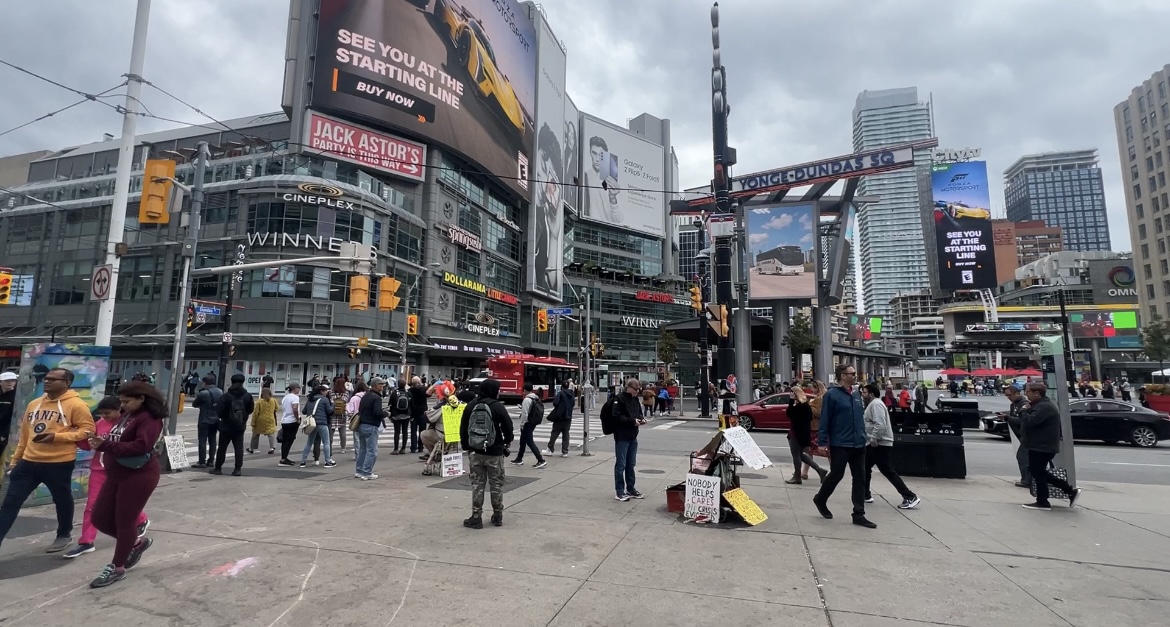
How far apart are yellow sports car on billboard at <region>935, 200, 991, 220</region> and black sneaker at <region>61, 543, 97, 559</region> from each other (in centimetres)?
7856

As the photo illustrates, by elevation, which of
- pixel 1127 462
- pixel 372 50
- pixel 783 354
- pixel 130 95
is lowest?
pixel 1127 462

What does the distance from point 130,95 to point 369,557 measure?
10.2 metres

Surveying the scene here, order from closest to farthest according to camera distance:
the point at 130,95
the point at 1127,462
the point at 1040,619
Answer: the point at 1040,619
the point at 130,95
the point at 1127,462

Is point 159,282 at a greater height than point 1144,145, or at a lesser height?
lesser

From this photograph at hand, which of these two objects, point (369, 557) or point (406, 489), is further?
point (406, 489)

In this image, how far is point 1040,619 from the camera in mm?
4156

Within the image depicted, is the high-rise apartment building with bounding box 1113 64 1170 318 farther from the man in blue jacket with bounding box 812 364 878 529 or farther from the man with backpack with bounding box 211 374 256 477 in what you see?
the man with backpack with bounding box 211 374 256 477

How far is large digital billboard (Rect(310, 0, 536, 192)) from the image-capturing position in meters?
43.9

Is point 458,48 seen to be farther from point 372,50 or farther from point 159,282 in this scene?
point 159,282

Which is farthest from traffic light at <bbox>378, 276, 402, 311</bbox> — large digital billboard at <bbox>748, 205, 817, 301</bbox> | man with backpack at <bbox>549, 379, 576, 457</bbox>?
large digital billboard at <bbox>748, 205, 817, 301</bbox>

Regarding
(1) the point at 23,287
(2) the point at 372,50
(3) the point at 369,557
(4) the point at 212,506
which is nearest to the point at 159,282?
(1) the point at 23,287

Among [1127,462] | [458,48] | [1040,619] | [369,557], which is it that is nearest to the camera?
[1040,619]

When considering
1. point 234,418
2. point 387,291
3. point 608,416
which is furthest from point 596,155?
point 608,416

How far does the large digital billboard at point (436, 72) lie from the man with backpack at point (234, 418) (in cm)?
2876
